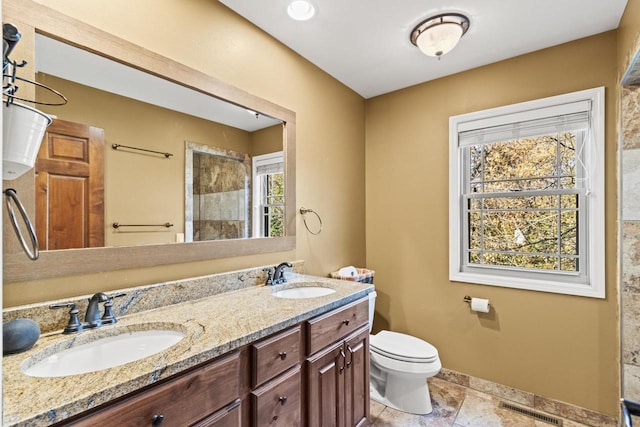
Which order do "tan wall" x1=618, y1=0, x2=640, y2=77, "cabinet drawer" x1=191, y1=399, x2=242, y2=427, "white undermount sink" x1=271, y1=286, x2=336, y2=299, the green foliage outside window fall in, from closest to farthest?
"cabinet drawer" x1=191, y1=399, x2=242, y2=427
"tan wall" x1=618, y1=0, x2=640, y2=77
"white undermount sink" x1=271, y1=286, x2=336, y2=299
the green foliage outside window

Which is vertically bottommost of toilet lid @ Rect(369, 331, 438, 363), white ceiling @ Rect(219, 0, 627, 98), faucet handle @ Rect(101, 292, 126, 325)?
toilet lid @ Rect(369, 331, 438, 363)

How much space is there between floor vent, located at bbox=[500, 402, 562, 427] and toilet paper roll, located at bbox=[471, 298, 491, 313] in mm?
639

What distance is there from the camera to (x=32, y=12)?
110 cm

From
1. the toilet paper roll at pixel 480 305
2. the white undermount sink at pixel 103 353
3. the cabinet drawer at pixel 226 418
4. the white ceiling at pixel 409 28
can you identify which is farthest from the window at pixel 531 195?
the white undermount sink at pixel 103 353

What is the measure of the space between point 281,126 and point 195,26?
730 millimetres

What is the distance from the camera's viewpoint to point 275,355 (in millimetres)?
1222

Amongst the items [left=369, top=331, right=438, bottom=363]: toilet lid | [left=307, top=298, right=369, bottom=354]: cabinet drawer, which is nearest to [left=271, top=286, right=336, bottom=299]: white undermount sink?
[left=307, top=298, right=369, bottom=354]: cabinet drawer

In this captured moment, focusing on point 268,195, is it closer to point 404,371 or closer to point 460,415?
point 404,371

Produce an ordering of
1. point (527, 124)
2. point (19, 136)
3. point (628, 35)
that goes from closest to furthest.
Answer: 1. point (19, 136)
2. point (628, 35)
3. point (527, 124)

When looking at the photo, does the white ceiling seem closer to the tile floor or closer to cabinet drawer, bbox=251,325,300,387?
cabinet drawer, bbox=251,325,300,387

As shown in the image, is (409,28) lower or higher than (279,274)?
higher

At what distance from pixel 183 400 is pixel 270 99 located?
1701 millimetres

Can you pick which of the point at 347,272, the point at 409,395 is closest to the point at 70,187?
the point at 347,272

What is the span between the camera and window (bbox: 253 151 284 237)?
6.40ft
